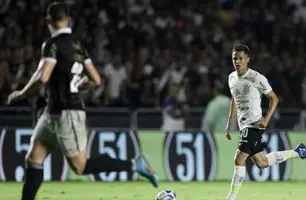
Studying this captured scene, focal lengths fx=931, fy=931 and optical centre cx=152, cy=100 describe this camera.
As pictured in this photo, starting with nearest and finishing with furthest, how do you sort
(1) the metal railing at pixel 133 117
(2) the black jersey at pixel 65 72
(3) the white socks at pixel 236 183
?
(2) the black jersey at pixel 65 72
(3) the white socks at pixel 236 183
(1) the metal railing at pixel 133 117

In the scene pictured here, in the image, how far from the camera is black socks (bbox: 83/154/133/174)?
10180mm

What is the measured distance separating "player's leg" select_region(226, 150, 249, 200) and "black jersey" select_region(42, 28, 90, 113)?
267 cm

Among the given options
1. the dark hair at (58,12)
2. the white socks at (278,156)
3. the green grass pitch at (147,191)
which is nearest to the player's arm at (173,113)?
the green grass pitch at (147,191)

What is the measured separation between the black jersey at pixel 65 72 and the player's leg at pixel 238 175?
267 centimetres

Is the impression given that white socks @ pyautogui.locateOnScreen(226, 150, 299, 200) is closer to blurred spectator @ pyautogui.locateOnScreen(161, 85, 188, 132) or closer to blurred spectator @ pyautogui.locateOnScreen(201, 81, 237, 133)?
blurred spectator @ pyautogui.locateOnScreen(201, 81, 237, 133)

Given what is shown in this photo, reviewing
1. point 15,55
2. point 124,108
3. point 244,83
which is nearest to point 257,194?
point 244,83

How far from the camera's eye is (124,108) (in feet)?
62.7

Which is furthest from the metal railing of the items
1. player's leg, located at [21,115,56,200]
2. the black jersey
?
the black jersey

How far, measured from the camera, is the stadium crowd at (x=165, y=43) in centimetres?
1973

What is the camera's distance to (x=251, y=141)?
12094mm

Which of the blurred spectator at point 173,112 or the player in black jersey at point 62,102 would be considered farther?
the blurred spectator at point 173,112

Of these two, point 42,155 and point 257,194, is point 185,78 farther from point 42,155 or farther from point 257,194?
point 42,155

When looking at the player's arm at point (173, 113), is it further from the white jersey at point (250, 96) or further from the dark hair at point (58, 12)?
the dark hair at point (58, 12)

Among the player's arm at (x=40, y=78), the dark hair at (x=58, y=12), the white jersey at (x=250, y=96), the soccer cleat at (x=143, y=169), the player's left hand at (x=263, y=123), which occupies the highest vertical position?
the dark hair at (x=58, y=12)
